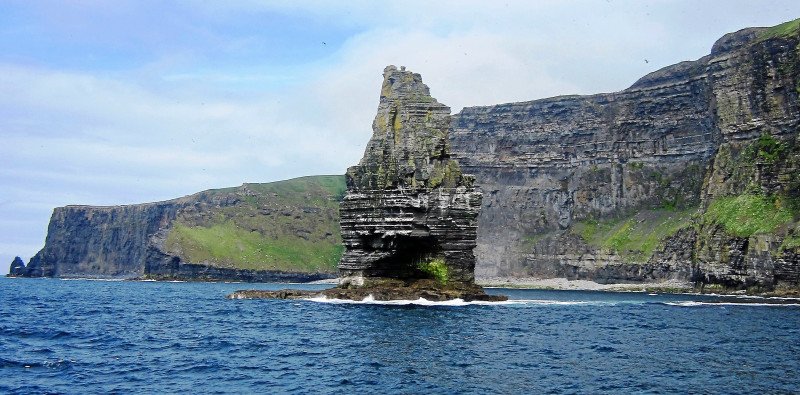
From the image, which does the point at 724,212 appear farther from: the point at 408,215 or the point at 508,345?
the point at 508,345

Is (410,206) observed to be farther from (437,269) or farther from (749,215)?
(749,215)

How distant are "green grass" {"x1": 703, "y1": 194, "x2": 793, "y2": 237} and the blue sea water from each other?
62.3 m

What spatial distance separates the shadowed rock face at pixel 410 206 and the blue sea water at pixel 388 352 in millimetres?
15127

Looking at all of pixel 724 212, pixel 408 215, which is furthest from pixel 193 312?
pixel 724 212

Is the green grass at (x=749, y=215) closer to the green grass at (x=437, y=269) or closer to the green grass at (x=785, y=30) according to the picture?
the green grass at (x=785, y=30)

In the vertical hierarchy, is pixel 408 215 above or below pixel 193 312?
above

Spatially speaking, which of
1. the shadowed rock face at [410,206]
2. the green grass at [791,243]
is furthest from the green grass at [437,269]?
the green grass at [791,243]

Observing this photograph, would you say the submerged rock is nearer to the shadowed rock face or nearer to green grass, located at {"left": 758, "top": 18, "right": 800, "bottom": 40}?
the shadowed rock face

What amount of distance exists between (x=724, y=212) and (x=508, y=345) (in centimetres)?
11102

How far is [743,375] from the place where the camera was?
39594 mm

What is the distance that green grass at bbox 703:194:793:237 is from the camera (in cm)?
13262

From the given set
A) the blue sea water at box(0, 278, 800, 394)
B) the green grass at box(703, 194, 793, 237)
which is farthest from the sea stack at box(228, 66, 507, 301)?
the green grass at box(703, 194, 793, 237)

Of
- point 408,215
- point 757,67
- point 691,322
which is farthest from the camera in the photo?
point 757,67

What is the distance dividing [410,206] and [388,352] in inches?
1713
